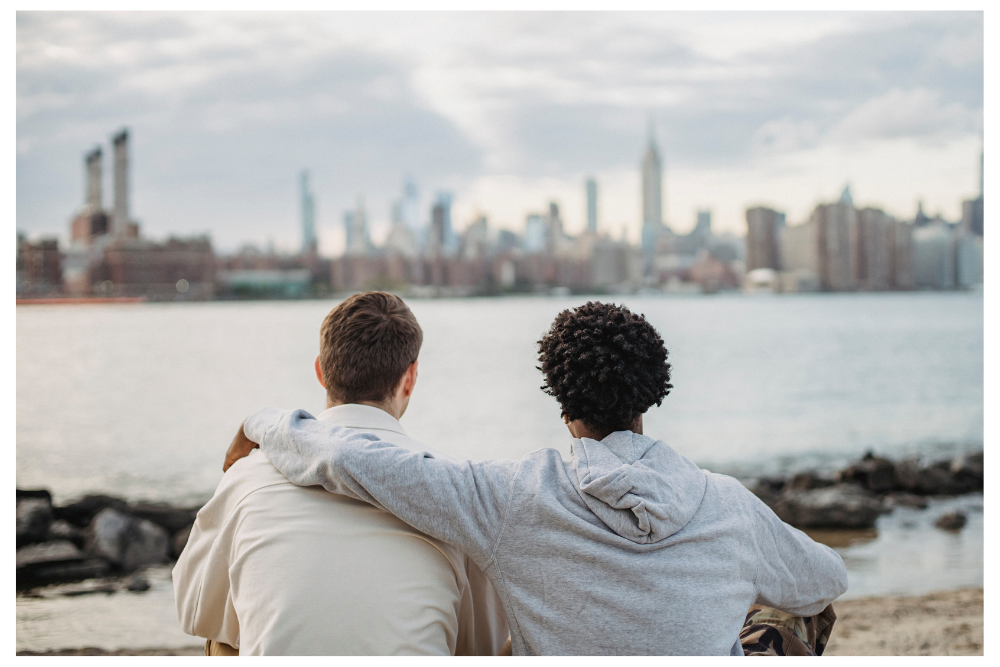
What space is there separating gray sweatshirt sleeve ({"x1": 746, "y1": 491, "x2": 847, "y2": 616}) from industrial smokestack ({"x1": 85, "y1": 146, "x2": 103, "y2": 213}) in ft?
215

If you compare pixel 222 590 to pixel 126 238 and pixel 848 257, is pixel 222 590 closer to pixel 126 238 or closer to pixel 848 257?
pixel 126 238

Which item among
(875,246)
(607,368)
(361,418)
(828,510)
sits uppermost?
(875,246)

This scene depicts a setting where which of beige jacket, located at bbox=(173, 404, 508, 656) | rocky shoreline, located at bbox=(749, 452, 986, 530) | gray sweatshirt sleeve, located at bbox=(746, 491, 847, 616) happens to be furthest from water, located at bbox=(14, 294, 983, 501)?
rocky shoreline, located at bbox=(749, 452, 986, 530)

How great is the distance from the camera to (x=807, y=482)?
11883mm

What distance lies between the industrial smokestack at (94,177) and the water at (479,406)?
328 inches

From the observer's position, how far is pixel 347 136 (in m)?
83.6

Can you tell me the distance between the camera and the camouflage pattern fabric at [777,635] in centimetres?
201

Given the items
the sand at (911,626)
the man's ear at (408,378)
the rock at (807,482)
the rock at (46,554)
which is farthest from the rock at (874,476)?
the man's ear at (408,378)

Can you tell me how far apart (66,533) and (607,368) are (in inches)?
347

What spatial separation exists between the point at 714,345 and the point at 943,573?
132ft

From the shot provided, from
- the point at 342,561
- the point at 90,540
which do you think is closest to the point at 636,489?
the point at 342,561

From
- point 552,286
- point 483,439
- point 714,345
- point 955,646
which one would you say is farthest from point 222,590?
point 552,286

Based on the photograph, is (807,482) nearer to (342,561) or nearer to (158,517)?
(158,517)

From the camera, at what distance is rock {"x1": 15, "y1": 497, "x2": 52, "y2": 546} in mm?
9031
